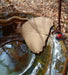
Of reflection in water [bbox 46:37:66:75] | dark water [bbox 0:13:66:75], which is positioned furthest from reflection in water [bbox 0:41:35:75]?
reflection in water [bbox 46:37:66:75]

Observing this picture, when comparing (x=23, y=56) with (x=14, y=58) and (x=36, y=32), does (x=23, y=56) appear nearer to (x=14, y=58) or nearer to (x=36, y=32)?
(x=14, y=58)

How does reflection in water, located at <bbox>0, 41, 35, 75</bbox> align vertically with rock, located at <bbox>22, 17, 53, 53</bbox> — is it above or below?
below

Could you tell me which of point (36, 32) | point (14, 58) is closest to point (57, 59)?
point (36, 32)

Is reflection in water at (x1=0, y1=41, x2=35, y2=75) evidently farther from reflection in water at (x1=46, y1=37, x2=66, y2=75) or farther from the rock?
reflection in water at (x1=46, y1=37, x2=66, y2=75)

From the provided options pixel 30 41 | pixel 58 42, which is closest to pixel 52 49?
pixel 58 42

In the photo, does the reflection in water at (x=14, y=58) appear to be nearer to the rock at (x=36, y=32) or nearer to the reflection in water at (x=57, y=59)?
the rock at (x=36, y=32)

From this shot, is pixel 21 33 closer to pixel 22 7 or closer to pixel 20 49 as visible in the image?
pixel 20 49

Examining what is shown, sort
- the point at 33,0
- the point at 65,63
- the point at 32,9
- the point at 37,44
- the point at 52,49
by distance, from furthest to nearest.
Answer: the point at 33,0, the point at 32,9, the point at 37,44, the point at 52,49, the point at 65,63

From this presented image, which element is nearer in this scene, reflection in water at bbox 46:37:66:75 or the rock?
reflection in water at bbox 46:37:66:75
